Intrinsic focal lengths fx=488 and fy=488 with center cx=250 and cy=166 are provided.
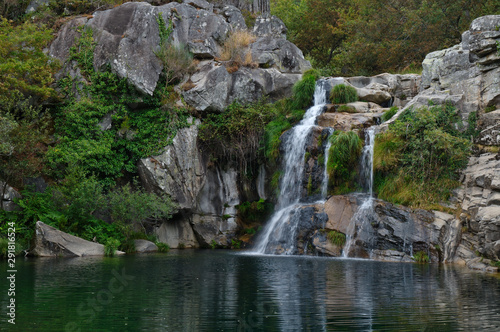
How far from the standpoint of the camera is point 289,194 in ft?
70.0

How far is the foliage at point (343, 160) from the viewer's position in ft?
65.9

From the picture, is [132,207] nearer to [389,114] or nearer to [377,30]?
[389,114]

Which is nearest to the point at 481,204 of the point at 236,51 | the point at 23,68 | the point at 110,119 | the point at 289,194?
the point at 289,194

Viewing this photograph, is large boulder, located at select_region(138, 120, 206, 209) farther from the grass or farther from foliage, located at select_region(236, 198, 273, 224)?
the grass

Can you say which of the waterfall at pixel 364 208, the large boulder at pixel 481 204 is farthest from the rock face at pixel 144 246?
the large boulder at pixel 481 204

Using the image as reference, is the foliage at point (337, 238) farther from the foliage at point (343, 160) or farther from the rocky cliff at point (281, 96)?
the foliage at point (343, 160)

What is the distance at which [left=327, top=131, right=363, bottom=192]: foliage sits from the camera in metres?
20.1

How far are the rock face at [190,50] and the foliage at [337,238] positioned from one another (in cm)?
930

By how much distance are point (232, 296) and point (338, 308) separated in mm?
2170

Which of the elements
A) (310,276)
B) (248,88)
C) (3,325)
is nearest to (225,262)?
(310,276)

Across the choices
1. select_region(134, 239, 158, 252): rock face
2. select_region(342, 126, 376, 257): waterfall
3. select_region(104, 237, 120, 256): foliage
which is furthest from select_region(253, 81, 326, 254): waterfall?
select_region(104, 237, 120, 256): foliage

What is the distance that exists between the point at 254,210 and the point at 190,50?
9.29 metres

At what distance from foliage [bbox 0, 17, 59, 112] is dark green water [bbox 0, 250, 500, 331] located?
919 centimetres

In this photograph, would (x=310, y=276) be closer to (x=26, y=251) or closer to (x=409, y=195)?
(x=409, y=195)
